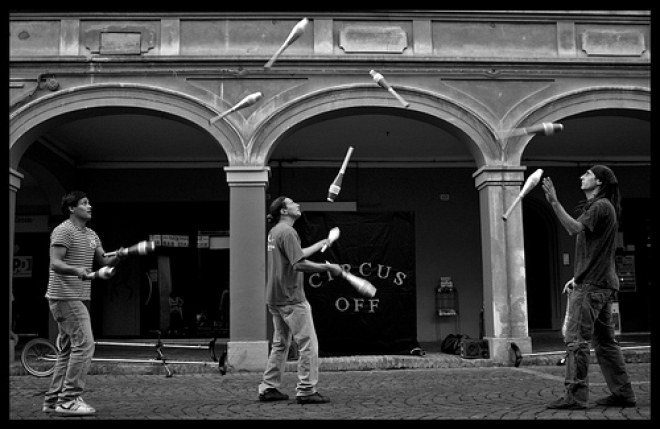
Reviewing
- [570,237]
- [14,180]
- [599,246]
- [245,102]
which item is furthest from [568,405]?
[570,237]

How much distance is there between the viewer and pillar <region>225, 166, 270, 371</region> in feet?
34.0

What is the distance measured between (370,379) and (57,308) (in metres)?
4.22

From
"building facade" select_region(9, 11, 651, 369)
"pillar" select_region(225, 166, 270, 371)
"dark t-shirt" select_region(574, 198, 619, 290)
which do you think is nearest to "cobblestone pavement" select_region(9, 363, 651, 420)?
"pillar" select_region(225, 166, 270, 371)

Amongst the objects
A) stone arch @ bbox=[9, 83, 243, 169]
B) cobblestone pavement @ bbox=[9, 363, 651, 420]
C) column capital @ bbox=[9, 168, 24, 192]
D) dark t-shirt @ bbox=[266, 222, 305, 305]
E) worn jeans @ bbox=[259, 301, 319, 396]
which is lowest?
cobblestone pavement @ bbox=[9, 363, 651, 420]

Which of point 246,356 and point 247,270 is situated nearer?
point 246,356

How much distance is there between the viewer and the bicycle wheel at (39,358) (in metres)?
9.78

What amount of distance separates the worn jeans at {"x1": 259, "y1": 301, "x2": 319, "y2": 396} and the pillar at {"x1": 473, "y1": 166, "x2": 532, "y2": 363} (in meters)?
4.68

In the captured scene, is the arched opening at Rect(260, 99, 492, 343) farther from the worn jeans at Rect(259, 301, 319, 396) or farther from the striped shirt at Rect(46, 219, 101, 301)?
the striped shirt at Rect(46, 219, 101, 301)

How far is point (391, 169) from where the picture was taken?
15.4 m

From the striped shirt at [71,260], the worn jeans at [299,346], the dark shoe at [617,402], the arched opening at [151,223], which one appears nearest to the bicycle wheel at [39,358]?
the striped shirt at [71,260]

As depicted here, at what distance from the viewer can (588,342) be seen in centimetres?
590

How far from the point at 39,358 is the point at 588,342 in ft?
23.7

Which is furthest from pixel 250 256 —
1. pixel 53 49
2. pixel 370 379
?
pixel 53 49

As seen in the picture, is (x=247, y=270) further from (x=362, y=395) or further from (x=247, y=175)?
(x=362, y=395)
